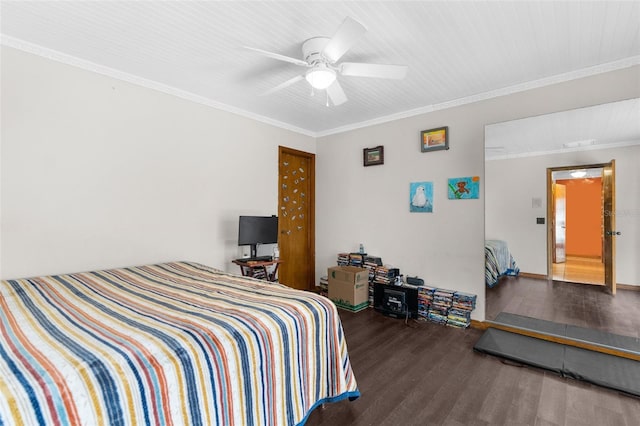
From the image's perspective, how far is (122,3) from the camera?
1.94m

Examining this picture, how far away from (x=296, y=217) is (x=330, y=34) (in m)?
2.93

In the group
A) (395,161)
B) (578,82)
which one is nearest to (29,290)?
(395,161)

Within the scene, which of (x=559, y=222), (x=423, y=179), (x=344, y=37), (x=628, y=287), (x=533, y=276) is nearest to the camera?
(x=344, y=37)

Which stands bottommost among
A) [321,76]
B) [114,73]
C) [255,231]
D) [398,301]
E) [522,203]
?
[398,301]

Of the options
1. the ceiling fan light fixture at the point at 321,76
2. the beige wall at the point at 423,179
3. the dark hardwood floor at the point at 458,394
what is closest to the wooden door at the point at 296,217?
the beige wall at the point at 423,179

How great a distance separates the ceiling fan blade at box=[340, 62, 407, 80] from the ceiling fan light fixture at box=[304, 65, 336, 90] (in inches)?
3.8

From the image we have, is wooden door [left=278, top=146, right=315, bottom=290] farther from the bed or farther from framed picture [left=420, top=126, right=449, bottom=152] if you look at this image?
the bed

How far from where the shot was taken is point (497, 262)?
333 cm

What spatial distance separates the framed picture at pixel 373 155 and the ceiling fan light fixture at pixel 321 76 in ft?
6.52

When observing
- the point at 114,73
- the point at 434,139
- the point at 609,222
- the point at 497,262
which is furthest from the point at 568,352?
the point at 114,73

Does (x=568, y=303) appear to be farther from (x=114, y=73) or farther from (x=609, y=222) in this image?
(x=114, y=73)

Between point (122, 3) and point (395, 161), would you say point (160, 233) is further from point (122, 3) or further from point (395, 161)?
point (395, 161)

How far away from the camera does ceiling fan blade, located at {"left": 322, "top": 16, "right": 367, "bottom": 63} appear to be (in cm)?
175

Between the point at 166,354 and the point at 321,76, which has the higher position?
the point at 321,76
